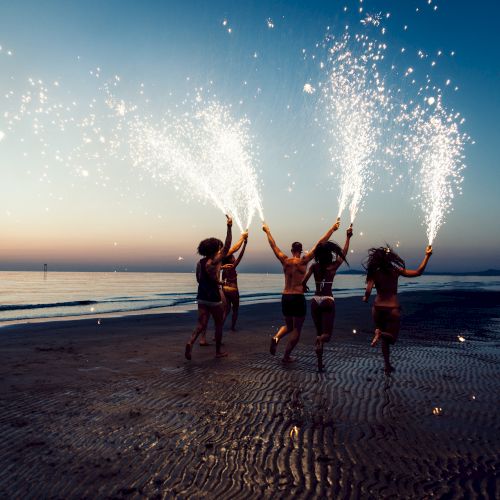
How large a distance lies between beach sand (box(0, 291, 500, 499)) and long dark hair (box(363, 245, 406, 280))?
190 cm

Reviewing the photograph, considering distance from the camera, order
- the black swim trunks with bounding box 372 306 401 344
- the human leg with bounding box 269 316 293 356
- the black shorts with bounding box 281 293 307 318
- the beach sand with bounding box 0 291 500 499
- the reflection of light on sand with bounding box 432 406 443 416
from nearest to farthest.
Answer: the beach sand with bounding box 0 291 500 499 < the reflection of light on sand with bounding box 432 406 443 416 < the black swim trunks with bounding box 372 306 401 344 < the black shorts with bounding box 281 293 307 318 < the human leg with bounding box 269 316 293 356

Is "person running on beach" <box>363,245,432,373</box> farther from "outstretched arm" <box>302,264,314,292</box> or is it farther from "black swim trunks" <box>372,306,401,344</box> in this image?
"outstretched arm" <box>302,264,314,292</box>

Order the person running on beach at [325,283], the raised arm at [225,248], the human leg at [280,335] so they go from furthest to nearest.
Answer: the raised arm at [225,248]
the human leg at [280,335]
the person running on beach at [325,283]

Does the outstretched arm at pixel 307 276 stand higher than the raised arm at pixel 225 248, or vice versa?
the raised arm at pixel 225 248

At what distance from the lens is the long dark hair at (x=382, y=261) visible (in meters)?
7.03

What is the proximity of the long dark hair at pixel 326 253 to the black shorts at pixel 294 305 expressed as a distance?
0.80 m

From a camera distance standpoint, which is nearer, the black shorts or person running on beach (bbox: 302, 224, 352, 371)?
person running on beach (bbox: 302, 224, 352, 371)

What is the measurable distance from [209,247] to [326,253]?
2.47 meters

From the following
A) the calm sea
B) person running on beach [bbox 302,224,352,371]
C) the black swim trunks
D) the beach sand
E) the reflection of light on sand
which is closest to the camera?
the beach sand

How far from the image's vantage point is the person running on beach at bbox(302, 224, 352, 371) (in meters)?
7.35

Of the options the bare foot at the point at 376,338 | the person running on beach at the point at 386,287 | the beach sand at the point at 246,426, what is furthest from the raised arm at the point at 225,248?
the bare foot at the point at 376,338

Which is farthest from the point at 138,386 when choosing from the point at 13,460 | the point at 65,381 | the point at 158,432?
the point at 13,460

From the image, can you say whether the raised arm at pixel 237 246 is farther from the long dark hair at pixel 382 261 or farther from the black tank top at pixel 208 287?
the long dark hair at pixel 382 261

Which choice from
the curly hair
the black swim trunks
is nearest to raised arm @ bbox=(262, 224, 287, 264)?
the curly hair
